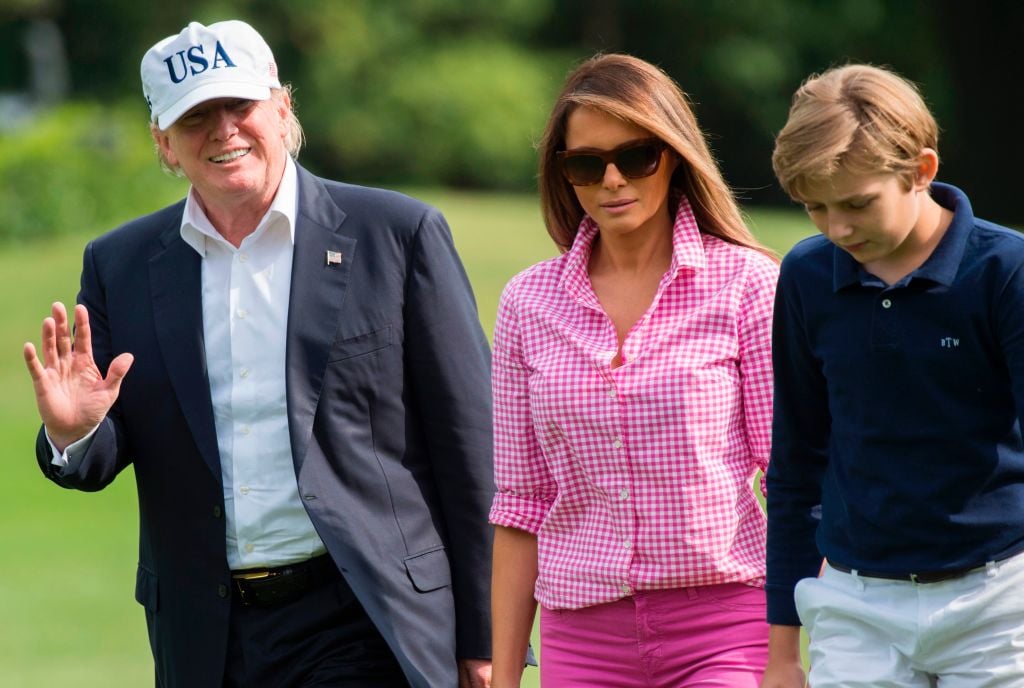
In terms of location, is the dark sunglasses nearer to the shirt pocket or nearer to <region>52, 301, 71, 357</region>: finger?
the shirt pocket

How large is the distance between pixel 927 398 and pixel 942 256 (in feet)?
0.88

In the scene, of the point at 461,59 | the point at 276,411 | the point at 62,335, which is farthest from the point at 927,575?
the point at 461,59

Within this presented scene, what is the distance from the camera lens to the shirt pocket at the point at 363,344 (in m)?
4.36

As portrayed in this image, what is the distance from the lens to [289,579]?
4270 millimetres

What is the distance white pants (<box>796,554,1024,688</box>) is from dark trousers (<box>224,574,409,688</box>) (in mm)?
1314

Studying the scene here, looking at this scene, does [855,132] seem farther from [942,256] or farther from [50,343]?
[50,343]

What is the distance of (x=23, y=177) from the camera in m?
26.6

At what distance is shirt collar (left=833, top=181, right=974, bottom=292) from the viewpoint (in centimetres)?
320

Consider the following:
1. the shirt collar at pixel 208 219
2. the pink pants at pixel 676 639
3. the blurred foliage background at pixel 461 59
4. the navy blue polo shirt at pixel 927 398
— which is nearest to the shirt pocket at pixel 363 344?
the shirt collar at pixel 208 219

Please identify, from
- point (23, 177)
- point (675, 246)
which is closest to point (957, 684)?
point (675, 246)

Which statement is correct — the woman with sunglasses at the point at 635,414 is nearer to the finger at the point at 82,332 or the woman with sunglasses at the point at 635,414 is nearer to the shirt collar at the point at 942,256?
the shirt collar at the point at 942,256

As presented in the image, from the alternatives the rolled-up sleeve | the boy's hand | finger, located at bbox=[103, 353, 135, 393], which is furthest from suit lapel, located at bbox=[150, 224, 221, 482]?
the boy's hand

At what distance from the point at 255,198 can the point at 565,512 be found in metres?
1.21

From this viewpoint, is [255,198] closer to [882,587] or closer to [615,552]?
[615,552]
